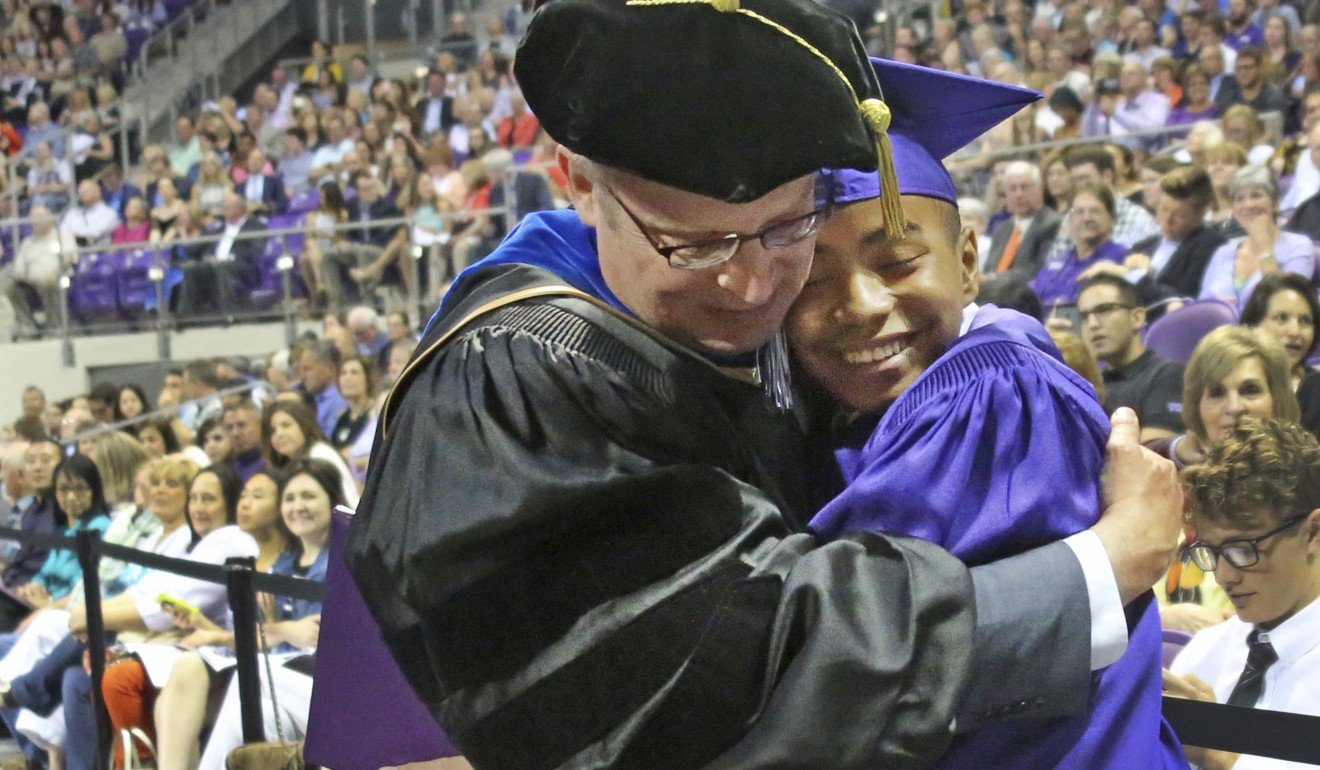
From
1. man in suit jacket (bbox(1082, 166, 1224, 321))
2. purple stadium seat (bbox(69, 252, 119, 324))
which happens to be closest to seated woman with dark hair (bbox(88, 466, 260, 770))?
man in suit jacket (bbox(1082, 166, 1224, 321))

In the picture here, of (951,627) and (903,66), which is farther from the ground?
(903,66)

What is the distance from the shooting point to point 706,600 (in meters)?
1.33

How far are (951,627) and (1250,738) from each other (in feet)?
2.89

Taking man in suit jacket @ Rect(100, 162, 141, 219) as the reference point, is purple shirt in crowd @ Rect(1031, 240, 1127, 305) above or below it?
above

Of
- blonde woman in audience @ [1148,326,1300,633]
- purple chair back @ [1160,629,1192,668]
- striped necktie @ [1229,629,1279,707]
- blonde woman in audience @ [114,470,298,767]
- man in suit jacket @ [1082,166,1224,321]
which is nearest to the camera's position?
striped necktie @ [1229,629,1279,707]

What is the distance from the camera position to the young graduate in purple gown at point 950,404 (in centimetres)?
148

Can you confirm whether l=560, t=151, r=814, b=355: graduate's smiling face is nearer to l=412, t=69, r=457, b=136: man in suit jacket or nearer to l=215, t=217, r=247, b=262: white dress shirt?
l=215, t=217, r=247, b=262: white dress shirt

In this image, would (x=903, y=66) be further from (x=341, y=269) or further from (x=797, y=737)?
(x=341, y=269)

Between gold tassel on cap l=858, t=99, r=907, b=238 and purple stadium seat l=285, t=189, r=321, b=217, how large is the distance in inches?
472

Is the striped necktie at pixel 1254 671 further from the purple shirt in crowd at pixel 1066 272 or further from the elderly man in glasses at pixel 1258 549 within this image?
the purple shirt in crowd at pixel 1066 272

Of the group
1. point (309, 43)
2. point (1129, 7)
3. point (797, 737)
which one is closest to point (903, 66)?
point (797, 737)

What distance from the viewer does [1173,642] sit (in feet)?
10.8

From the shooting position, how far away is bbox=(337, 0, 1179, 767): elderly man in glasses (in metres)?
1.33

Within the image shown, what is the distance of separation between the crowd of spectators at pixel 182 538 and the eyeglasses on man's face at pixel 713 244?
3.26 metres
